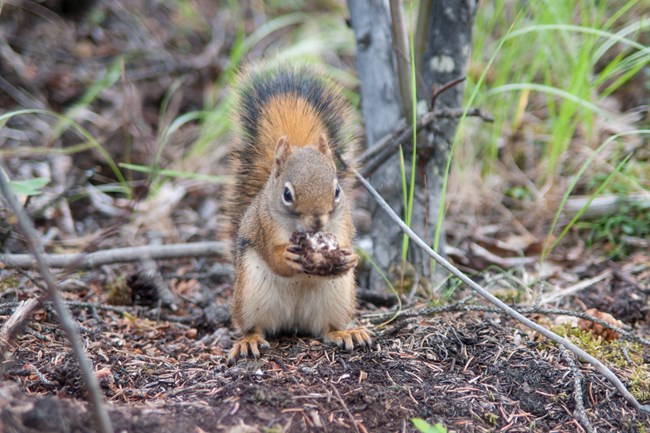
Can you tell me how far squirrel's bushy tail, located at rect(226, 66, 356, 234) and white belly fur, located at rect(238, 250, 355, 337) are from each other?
392 mm

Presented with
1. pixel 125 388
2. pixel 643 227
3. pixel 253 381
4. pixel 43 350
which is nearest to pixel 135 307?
pixel 43 350

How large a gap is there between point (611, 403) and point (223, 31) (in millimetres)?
4731

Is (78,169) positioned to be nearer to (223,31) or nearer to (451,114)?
(223,31)

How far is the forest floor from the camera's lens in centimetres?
185

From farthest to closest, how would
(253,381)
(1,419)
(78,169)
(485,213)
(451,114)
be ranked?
1. (78,169)
2. (485,213)
3. (451,114)
4. (253,381)
5. (1,419)

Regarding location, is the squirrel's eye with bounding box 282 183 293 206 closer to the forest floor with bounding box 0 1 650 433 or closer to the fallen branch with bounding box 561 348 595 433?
the forest floor with bounding box 0 1 650 433

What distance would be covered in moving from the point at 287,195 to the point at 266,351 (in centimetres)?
59

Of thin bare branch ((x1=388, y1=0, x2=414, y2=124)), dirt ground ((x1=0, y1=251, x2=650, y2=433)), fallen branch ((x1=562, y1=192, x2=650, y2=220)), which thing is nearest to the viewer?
dirt ground ((x1=0, y1=251, x2=650, y2=433))

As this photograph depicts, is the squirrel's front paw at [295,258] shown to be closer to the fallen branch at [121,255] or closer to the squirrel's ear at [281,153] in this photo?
the squirrel's ear at [281,153]

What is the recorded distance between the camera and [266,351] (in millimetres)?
2344

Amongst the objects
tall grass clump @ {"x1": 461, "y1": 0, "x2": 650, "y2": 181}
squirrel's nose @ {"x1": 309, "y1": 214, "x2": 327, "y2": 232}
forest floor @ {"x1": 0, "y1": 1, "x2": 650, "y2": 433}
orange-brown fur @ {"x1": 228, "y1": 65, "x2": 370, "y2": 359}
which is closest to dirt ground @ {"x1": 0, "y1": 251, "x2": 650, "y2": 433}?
forest floor @ {"x1": 0, "y1": 1, "x2": 650, "y2": 433}

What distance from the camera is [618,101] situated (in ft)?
14.4

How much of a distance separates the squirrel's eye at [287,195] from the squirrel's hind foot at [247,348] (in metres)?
0.54

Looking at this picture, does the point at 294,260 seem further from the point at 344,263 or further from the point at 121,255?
the point at 121,255
